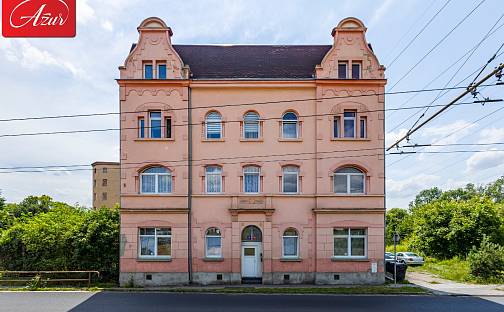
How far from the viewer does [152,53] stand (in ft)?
81.6

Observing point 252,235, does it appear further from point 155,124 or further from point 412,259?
point 412,259

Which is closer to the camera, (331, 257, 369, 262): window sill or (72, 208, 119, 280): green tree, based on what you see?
(331, 257, 369, 262): window sill

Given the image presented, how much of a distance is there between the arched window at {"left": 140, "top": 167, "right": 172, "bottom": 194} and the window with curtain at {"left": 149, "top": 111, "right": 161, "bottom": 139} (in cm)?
183

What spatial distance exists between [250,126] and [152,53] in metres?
6.54

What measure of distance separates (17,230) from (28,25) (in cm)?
1816

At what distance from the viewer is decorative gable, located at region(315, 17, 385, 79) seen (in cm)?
2481

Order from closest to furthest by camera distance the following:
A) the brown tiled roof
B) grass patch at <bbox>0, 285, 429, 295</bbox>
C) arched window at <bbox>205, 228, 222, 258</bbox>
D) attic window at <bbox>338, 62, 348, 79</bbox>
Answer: grass patch at <bbox>0, 285, 429, 295</bbox> < arched window at <bbox>205, 228, 222, 258</bbox> < attic window at <bbox>338, 62, 348, 79</bbox> < the brown tiled roof

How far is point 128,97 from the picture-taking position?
81.1ft

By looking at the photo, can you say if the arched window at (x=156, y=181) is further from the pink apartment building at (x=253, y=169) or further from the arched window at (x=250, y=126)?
the arched window at (x=250, y=126)

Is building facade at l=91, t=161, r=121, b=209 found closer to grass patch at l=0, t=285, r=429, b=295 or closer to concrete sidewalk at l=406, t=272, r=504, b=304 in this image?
grass patch at l=0, t=285, r=429, b=295

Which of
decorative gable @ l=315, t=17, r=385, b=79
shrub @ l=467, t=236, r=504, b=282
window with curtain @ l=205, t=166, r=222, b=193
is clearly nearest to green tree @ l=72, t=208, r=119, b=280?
window with curtain @ l=205, t=166, r=222, b=193

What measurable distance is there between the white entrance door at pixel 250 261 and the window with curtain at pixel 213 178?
3333mm

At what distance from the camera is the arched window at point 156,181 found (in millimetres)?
24766

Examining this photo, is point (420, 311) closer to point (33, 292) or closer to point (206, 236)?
point (206, 236)
